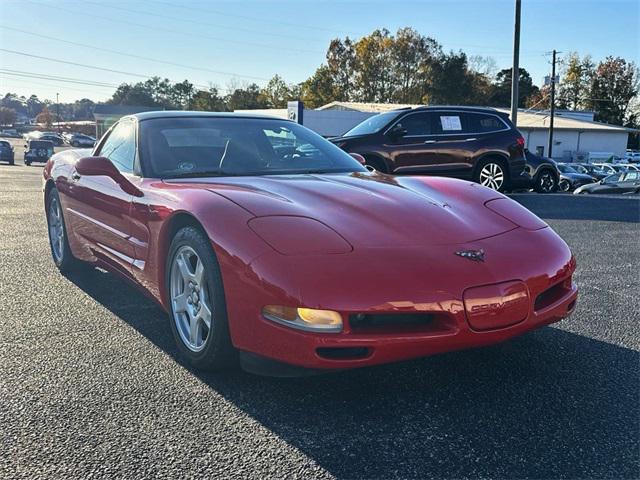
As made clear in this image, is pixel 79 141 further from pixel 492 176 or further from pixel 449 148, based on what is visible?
pixel 492 176

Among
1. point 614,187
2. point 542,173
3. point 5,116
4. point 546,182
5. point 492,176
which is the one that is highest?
point 5,116

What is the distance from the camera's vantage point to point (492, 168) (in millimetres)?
10219

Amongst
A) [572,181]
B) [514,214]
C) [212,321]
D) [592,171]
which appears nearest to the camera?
[212,321]

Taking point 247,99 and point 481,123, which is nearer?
point 481,123

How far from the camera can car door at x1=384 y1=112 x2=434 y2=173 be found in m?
9.68

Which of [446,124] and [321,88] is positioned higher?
[321,88]

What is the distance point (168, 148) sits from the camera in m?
3.69

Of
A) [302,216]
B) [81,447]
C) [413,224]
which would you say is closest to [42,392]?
[81,447]

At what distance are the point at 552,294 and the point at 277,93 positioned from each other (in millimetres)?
75153

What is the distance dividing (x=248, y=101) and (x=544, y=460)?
261 feet

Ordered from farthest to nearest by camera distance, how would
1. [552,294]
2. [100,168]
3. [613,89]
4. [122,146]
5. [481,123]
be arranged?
[613,89], [481,123], [122,146], [100,168], [552,294]

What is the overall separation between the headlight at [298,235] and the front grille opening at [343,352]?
0.40 meters

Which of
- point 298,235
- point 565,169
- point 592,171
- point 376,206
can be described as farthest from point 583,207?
point 592,171

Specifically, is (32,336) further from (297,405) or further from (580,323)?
(580,323)
